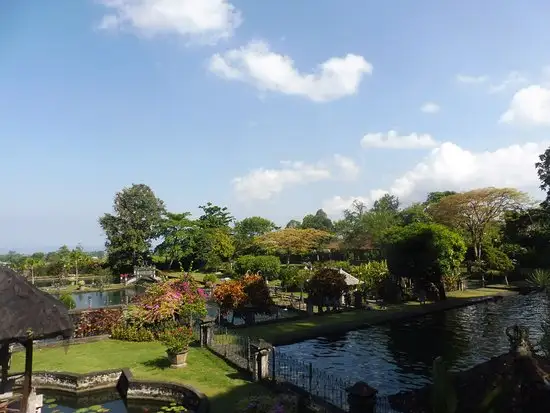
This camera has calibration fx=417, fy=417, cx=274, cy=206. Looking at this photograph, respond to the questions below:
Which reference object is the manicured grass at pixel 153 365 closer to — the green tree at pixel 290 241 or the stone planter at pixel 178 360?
the stone planter at pixel 178 360

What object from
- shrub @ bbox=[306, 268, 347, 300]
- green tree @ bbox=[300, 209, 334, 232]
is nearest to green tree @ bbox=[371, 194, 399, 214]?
green tree @ bbox=[300, 209, 334, 232]

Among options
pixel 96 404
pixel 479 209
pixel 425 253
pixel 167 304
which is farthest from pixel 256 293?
pixel 479 209

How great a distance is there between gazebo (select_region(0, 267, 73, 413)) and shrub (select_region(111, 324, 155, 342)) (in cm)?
1026

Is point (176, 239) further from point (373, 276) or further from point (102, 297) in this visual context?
point (373, 276)

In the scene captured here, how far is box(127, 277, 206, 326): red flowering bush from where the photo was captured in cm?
1980

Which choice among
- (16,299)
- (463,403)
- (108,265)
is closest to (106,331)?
(16,299)

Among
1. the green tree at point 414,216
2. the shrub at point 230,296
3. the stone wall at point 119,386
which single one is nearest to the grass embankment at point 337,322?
the shrub at point 230,296

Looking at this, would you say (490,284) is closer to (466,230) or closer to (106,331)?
(466,230)

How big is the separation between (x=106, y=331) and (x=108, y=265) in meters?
41.8

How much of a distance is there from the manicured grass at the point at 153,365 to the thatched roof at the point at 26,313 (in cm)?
492

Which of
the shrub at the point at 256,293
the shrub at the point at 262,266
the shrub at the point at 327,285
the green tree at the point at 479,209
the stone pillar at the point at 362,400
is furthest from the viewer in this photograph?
the green tree at the point at 479,209

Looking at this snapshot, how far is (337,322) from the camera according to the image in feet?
74.6

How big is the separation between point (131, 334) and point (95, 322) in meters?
2.68

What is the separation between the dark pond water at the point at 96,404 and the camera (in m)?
12.6
